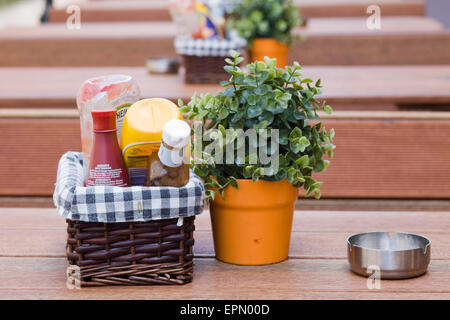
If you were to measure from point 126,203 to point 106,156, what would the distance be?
68 millimetres

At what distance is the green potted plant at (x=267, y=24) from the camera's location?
238 centimetres

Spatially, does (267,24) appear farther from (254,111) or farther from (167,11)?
(167,11)

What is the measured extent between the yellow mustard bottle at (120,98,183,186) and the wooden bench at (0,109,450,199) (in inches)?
44.0

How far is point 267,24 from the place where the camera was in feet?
7.84

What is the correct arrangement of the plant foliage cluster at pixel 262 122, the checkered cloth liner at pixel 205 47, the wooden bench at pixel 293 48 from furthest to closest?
the wooden bench at pixel 293 48 → the checkered cloth liner at pixel 205 47 → the plant foliage cluster at pixel 262 122

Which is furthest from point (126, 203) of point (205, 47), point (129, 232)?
point (205, 47)

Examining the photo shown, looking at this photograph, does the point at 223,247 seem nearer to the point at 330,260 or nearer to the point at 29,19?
the point at 330,260

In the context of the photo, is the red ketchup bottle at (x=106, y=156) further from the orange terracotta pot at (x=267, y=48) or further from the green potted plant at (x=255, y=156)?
the orange terracotta pot at (x=267, y=48)

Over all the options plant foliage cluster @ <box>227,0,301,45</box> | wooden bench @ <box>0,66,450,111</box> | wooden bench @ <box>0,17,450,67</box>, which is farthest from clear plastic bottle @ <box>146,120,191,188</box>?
wooden bench @ <box>0,17,450,67</box>

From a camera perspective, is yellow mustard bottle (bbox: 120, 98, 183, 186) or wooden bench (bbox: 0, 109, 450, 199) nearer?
yellow mustard bottle (bbox: 120, 98, 183, 186)

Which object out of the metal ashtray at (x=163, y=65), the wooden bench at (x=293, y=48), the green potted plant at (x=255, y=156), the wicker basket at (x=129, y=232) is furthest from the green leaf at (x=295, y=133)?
the wooden bench at (x=293, y=48)

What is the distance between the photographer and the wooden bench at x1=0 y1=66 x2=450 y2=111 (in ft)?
6.70

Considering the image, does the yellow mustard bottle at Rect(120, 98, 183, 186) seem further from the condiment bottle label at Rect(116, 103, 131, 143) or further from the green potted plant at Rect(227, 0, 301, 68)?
the green potted plant at Rect(227, 0, 301, 68)

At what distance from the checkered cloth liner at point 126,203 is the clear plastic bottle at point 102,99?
102 millimetres
